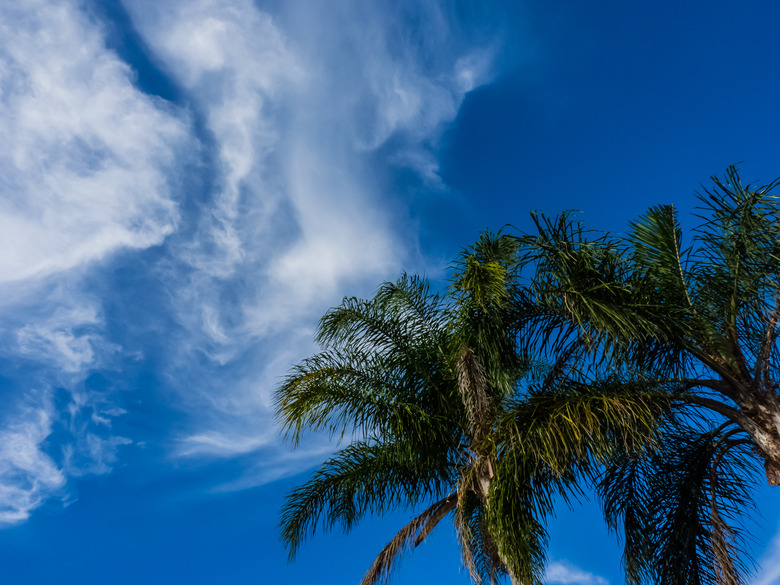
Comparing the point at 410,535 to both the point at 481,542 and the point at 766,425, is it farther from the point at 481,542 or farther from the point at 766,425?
the point at 766,425

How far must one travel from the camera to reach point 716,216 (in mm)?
9336

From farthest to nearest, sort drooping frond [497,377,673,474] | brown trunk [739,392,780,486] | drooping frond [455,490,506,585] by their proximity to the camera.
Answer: drooping frond [455,490,506,585] → brown trunk [739,392,780,486] → drooping frond [497,377,673,474]

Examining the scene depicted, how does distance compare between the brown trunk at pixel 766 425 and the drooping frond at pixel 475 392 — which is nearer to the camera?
the brown trunk at pixel 766 425

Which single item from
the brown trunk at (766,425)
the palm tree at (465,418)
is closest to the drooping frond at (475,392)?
the palm tree at (465,418)

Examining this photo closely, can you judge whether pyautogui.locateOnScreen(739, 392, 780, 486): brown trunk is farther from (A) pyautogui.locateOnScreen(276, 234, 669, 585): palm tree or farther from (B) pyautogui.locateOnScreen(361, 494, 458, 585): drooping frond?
(B) pyautogui.locateOnScreen(361, 494, 458, 585): drooping frond

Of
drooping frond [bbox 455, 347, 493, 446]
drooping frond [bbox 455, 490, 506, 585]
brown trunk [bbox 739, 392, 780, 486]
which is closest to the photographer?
brown trunk [bbox 739, 392, 780, 486]

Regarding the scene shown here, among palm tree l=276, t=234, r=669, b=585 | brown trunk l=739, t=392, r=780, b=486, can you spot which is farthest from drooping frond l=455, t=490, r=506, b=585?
brown trunk l=739, t=392, r=780, b=486

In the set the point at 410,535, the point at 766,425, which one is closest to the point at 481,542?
the point at 410,535

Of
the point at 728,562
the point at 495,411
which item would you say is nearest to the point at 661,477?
the point at 728,562

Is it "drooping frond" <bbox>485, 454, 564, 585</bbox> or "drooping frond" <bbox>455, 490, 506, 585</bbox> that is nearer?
"drooping frond" <bbox>485, 454, 564, 585</bbox>

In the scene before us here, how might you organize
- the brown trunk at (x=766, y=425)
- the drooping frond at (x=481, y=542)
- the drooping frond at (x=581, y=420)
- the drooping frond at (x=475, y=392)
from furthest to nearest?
the drooping frond at (x=481, y=542), the drooping frond at (x=475, y=392), the brown trunk at (x=766, y=425), the drooping frond at (x=581, y=420)

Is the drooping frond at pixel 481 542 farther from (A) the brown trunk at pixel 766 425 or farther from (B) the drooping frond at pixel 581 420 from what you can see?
(A) the brown trunk at pixel 766 425

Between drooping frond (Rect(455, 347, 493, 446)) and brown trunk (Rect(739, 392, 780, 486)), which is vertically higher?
drooping frond (Rect(455, 347, 493, 446))

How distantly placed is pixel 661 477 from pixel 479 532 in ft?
12.4
